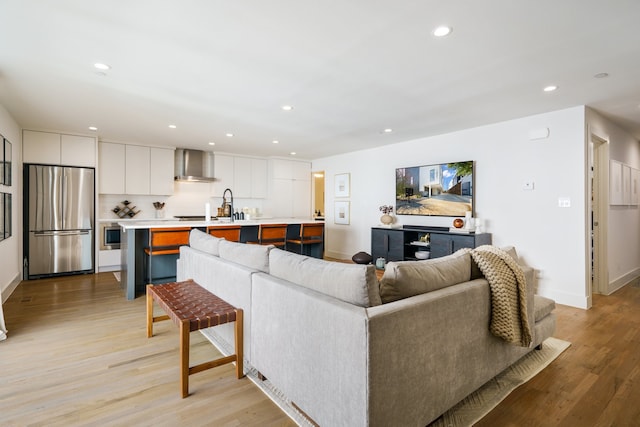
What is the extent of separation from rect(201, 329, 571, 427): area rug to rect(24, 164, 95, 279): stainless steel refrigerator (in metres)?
4.17

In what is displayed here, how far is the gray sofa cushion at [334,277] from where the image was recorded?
151 centimetres

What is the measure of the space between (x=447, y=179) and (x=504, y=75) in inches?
90.0

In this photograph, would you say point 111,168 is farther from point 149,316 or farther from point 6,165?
point 149,316

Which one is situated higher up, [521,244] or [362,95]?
[362,95]

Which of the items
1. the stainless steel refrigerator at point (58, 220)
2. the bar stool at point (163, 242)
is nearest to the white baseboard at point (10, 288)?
the stainless steel refrigerator at point (58, 220)

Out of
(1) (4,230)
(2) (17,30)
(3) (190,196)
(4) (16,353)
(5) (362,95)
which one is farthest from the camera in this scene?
(3) (190,196)

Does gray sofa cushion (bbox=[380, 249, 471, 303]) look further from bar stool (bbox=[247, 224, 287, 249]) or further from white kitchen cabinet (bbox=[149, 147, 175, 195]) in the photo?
white kitchen cabinet (bbox=[149, 147, 175, 195])

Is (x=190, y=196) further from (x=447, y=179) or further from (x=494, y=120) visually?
(x=494, y=120)

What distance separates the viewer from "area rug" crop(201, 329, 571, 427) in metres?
1.76

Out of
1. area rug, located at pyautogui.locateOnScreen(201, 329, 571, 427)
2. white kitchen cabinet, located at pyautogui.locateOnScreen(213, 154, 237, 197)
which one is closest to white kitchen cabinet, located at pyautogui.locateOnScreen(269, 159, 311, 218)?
white kitchen cabinet, located at pyautogui.locateOnScreen(213, 154, 237, 197)

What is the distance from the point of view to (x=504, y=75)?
9.48 feet

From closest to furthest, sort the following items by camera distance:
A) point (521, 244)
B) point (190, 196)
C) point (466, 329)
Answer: point (466, 329)
point (521, 244)
point (190, 196)

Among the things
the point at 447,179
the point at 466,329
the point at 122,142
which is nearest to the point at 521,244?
the point at 447,179

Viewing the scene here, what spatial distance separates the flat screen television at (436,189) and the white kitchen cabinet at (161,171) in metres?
4.53
